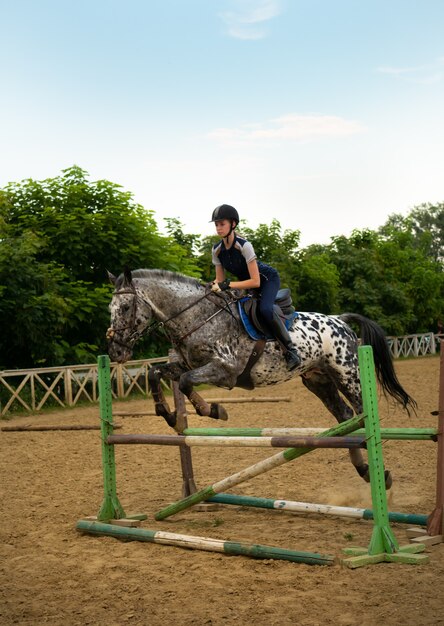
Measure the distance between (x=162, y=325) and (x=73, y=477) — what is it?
375cm

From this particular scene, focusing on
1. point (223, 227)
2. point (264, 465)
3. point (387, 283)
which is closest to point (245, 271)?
point (223, 227)

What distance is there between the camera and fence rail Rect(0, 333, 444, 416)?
730 inches

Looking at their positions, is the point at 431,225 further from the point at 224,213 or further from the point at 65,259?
the point at 224,213

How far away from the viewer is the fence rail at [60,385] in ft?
60.8

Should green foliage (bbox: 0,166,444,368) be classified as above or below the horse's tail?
above

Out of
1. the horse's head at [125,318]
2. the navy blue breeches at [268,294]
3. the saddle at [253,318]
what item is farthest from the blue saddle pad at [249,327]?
the horse's head at [125,318]

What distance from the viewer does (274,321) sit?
7.58 m

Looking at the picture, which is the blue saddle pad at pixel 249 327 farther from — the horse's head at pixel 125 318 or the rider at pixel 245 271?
the horse's head at pixel 125 318

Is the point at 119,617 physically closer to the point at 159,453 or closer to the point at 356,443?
the point at 356,443

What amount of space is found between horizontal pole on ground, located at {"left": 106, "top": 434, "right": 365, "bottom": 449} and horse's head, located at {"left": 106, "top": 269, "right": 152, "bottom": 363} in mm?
757

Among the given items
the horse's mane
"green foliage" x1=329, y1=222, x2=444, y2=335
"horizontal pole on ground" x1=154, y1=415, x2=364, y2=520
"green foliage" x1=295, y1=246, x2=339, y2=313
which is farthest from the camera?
"green foliage" x1=329, y1=222, x2=444, y2=335

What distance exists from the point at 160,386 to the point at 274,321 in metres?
1.24

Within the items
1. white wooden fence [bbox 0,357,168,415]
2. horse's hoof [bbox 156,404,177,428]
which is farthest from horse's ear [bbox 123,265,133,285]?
white wooden fence [bbox 0,357,168,415]

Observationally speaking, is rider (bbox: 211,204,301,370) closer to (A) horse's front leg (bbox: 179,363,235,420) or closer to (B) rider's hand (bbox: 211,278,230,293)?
(B) rider's hand (bbox: 211,278,230,293)
